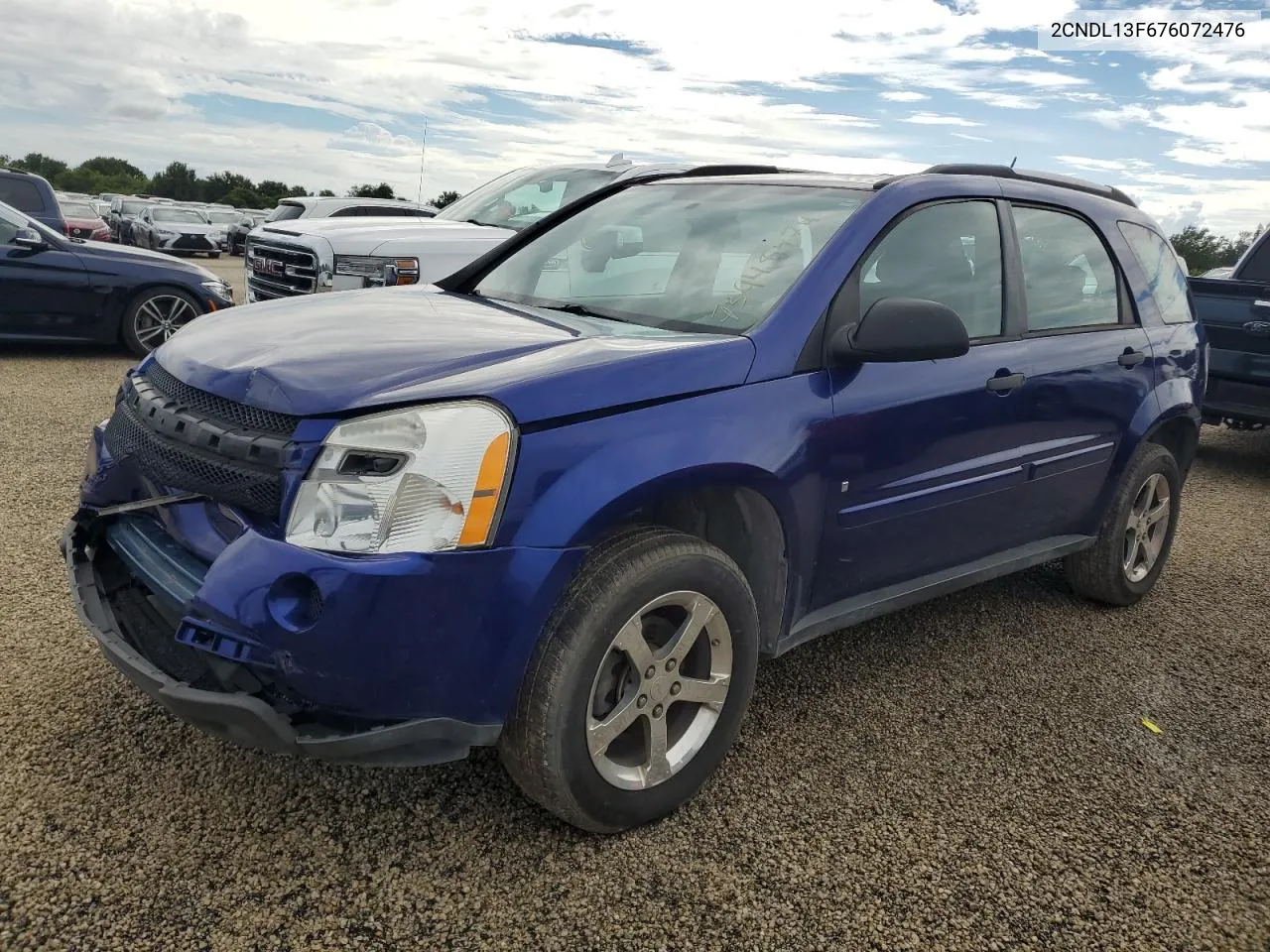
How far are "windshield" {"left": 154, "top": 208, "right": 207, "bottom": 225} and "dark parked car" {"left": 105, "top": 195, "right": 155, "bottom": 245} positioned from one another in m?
0.61

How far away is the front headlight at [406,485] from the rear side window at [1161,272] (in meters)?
3.38

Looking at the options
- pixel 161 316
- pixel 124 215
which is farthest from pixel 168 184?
pixel 161 316

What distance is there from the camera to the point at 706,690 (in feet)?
8.86

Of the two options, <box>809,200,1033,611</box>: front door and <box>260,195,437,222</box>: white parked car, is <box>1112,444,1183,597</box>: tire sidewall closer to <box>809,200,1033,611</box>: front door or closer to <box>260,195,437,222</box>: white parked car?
<box>809,200,1033,611</box>: front door

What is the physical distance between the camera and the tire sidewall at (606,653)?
2373 mm

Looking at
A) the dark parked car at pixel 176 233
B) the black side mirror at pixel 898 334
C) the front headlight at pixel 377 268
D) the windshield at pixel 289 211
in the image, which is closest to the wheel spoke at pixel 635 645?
the black side mirror at pixel 898 334

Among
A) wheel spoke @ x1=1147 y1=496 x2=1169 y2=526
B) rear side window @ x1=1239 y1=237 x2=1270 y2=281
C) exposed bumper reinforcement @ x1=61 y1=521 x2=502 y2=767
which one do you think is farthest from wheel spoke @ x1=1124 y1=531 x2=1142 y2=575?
rear side window @ x1=1239 y1=237 x2=1270 y2=281

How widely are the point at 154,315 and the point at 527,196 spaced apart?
3605 millimetres

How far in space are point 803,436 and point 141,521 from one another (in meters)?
1.80

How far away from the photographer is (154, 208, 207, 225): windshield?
28.7 m

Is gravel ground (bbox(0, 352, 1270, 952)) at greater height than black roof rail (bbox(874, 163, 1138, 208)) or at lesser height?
lesser

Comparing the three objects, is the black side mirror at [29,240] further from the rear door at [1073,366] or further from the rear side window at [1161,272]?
the rear side window at [1161,272]

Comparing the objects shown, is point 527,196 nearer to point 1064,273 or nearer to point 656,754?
point 1064,273

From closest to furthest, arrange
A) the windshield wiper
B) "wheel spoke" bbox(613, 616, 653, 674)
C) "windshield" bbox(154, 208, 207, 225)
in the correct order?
1. "wheel spoke" bbox(613, 616, 653, 674)
2. the windshield wiper
3. "windshield" bbox(154, 208, 207, 225)
